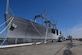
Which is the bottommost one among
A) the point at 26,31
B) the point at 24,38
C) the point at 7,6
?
the point at 24,38

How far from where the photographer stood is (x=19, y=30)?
89.3 ft

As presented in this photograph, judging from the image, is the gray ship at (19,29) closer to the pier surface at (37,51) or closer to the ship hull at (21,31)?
the ship hull at (21,31)

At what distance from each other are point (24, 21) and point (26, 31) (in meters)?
2.89

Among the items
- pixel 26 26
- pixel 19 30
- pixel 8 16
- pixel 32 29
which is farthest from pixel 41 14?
pixel 8 16

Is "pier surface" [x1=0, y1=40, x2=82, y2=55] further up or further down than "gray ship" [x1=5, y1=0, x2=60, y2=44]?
further down

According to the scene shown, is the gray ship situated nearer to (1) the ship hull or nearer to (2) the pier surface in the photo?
(1) the ship hull

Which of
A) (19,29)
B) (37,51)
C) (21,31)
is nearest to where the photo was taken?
(37,51)

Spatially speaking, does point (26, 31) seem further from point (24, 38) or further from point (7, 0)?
point (7, 0)

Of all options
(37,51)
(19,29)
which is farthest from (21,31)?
(37,51)

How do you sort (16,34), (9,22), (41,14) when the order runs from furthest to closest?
(41,14), (16,34), (9,22)

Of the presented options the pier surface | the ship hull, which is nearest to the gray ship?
the ship hull

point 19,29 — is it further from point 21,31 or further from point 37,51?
point 37,51

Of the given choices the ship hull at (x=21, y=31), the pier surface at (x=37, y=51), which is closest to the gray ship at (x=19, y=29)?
the ship hull at (x=21, y=31)

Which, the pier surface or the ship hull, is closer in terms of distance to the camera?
the pier surface
